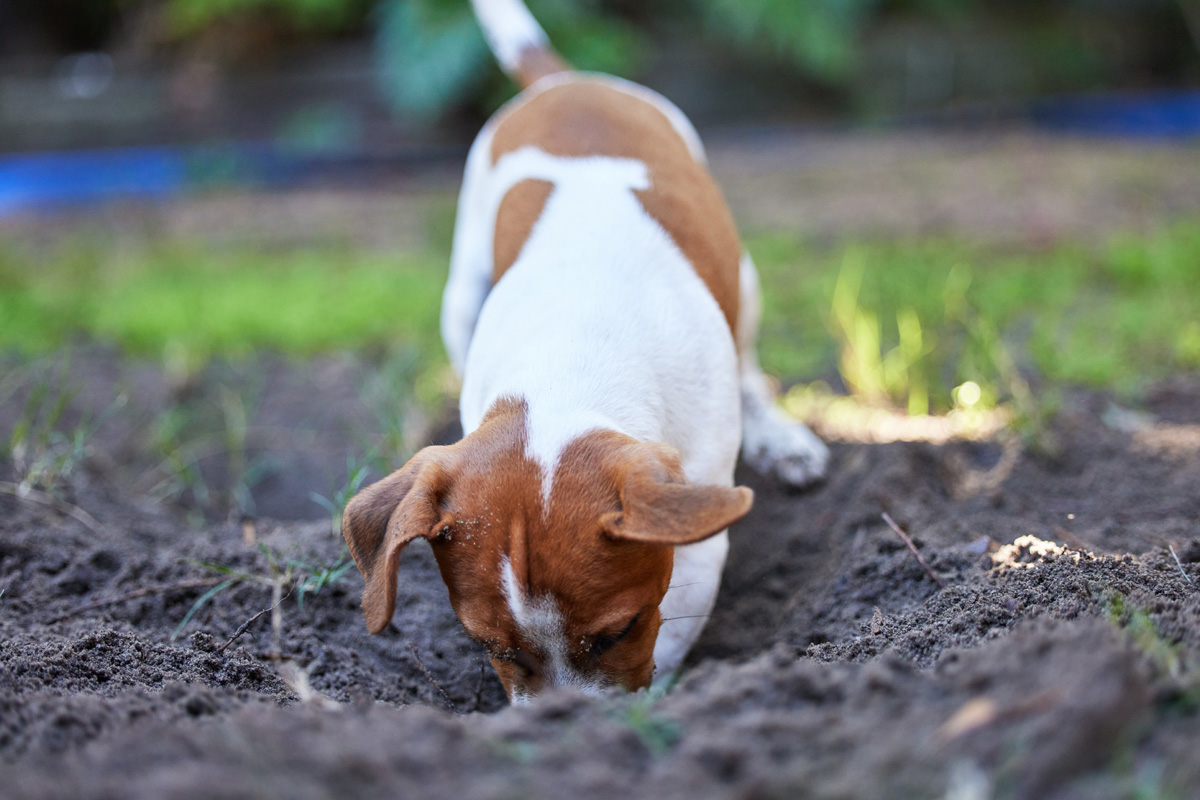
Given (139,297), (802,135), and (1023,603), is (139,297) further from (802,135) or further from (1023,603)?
(802,135)

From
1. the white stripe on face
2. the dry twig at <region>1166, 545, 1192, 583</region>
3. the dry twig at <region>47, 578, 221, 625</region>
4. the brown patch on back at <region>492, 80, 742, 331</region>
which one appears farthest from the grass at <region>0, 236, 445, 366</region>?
the dry twig at <region>1166, 545, 1192, 583</region>

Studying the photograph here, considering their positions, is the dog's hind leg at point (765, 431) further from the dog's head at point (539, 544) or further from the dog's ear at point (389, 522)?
the dog's ear at point (389, 522)

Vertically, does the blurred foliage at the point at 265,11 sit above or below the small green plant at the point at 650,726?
above

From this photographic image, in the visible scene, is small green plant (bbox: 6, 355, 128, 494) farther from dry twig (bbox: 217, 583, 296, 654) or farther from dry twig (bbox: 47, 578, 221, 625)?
dry twig (bbox: 217, 583, 296, 654)

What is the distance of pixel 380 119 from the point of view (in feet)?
33.3

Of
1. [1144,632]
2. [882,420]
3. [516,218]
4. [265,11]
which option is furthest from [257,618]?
[265,11]

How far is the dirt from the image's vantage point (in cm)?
142

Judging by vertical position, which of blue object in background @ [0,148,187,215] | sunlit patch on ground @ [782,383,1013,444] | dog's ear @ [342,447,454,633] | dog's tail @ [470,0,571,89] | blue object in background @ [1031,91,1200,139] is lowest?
blue object in background @ [1031,91,1200,139]

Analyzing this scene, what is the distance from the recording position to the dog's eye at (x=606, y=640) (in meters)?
2.36

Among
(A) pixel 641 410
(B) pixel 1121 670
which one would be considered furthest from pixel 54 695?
(B) pixel 1121 670

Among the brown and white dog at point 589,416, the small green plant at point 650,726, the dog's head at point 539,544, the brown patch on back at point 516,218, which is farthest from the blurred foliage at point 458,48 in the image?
the small green plant at point 650,726

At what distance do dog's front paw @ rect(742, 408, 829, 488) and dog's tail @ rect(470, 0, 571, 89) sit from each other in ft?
6.59

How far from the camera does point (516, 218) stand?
3480 mm

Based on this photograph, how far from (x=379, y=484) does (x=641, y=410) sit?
0.72m
